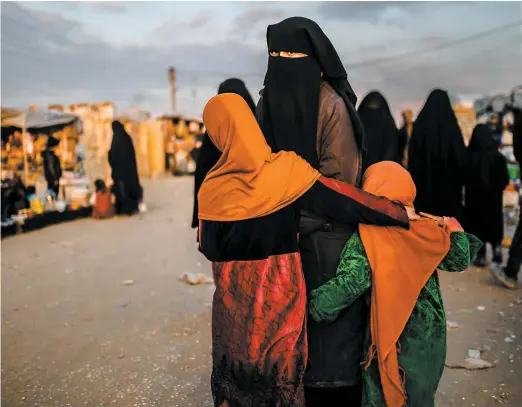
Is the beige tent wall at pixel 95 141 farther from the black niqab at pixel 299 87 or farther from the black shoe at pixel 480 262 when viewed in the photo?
the black niqab at pixel 299 87

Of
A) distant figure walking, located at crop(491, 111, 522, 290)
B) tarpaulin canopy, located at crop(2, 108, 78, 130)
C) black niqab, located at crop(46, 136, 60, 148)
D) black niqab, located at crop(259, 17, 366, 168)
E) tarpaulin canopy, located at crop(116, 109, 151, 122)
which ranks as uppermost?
tarpaulin canopy, located at crop(116, 109, 151, 122)

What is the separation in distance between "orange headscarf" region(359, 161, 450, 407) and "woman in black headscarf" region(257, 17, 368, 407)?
0.10m

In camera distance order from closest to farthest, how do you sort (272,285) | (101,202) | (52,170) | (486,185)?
(272,285) < (486,185) < (101,202) < (52,170)

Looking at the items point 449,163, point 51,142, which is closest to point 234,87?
point 449,163

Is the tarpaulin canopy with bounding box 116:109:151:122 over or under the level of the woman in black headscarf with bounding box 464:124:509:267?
over

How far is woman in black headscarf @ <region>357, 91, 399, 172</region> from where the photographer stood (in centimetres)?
534

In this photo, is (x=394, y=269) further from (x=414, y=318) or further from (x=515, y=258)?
(x=515, y=258)

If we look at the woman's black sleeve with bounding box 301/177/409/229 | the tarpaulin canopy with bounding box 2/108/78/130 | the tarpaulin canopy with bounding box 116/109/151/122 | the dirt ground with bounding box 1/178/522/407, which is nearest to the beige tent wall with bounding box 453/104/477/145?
the tarpaulin canopy with bounding box 2/108/78/130

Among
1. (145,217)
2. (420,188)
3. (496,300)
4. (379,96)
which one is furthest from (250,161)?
(145,217)

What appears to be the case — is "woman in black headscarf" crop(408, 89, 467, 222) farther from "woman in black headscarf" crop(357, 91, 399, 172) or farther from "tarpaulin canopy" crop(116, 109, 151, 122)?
"tarpaulin canopy" crop(116, 109, 151, 122)

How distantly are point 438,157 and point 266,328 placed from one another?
481 cm

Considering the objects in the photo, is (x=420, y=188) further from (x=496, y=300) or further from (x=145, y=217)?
(x=145, y=217)

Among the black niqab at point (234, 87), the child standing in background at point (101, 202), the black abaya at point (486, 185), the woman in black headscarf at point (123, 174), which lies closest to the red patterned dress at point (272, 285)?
the black niqab at point (234, 87)

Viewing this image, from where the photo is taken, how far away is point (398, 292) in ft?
5.58
